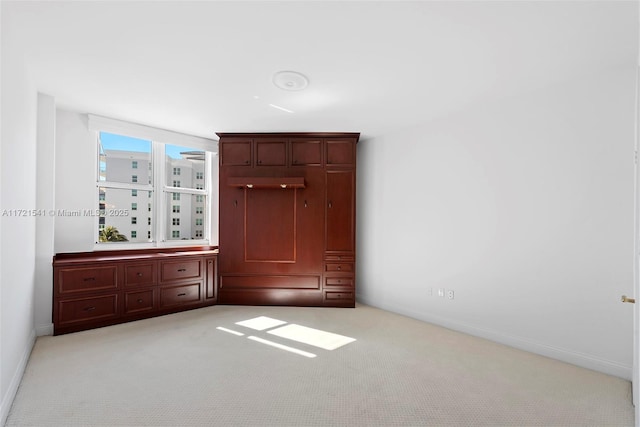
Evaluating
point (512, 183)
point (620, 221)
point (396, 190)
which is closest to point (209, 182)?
point (396, 190)

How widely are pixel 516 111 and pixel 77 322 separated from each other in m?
5.06

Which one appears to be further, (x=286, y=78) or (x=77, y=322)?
(x=77, y=322)

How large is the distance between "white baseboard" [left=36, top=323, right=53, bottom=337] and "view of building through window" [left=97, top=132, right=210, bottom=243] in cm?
115

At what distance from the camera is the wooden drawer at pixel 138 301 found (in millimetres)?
3662

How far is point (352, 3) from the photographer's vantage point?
6.07 feet

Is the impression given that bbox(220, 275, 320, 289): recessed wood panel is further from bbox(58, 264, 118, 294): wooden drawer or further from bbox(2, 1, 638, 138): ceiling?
bbox(2, 1, 638, 138): ceiling

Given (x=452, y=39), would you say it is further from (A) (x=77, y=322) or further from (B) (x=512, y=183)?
(A) (x=77, y=322)

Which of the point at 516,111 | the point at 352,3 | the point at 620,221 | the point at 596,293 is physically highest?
the point at 352,3

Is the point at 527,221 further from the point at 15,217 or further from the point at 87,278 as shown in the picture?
the point at 87,278

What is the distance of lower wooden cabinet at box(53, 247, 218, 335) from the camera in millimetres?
3287

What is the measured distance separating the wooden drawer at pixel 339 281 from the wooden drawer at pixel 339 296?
127 millimetres

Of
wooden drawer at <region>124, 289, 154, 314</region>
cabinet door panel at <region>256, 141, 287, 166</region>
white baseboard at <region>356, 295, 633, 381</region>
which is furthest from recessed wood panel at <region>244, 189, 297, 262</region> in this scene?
white baseboard at <region>356, 295, 633, 381</region>

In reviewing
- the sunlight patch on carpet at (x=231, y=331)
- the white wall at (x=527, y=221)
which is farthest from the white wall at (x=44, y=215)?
the white wall at (x=527, y=221)

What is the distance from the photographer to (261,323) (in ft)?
12.0
